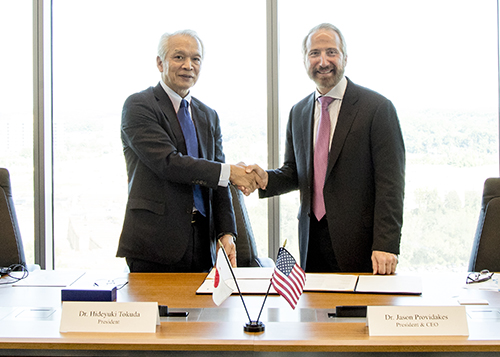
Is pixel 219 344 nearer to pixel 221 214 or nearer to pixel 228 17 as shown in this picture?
pixel 221 214

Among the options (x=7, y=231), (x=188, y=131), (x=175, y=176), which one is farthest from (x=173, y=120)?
(x=7, y=231)

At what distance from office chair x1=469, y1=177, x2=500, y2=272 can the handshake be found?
1.16 m

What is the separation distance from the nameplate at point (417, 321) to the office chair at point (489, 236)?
1122 millimetres

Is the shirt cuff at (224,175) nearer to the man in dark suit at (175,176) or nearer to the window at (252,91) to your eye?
the man in dark suit at (175,176)

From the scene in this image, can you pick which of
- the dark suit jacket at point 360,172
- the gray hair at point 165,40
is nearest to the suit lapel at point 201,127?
the gray hair at point 165,40

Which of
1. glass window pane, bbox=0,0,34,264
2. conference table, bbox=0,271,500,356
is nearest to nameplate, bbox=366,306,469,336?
conference table, bbox=0,271,500,356

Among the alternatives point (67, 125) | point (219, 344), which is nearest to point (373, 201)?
point (219, 344)

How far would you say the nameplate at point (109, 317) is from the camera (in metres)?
1.53

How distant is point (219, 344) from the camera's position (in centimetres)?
142

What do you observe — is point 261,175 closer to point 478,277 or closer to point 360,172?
point 360,172

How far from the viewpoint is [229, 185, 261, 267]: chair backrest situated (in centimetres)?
315

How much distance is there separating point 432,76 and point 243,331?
2867mm

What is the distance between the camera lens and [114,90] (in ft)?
12.8

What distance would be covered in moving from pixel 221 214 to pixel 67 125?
1950 millimetres
